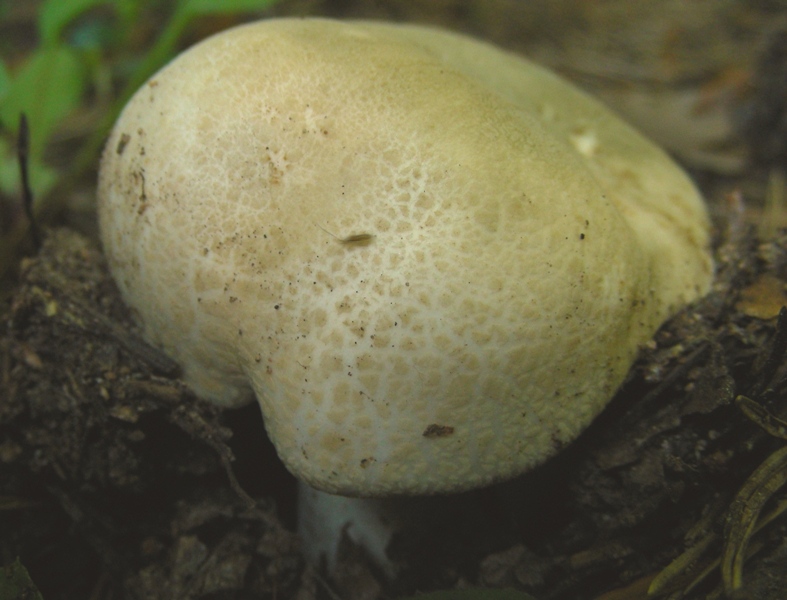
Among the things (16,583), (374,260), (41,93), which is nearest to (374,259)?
(374,260)

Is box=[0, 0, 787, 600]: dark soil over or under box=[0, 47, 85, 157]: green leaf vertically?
under

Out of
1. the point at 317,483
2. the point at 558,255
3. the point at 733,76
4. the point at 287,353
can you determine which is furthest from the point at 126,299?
the point at 733,76

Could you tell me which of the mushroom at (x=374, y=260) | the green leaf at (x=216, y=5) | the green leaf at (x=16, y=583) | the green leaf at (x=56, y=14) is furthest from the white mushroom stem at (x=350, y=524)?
the green leaf at (x=56, y=14)

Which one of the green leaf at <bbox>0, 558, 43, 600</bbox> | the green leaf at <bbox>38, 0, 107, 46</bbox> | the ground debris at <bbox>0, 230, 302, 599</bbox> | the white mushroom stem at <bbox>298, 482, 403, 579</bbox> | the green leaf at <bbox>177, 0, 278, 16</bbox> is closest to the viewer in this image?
the green leaf at <bbox>0, 558, 43, 600</bbox>

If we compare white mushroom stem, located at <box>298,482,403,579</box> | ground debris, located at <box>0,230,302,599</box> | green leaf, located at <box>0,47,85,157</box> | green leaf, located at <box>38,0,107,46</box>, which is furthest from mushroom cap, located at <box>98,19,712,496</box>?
green leaf, located at <box>38,0,107,46</box>

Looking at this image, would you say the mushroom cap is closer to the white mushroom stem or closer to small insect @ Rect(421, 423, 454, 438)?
small insect @ Rect(421, 423, 454, 438)

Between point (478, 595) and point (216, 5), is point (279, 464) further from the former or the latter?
point (216, 5)

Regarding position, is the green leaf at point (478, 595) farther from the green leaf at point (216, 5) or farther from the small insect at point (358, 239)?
the green leaf at point (216, 5)
